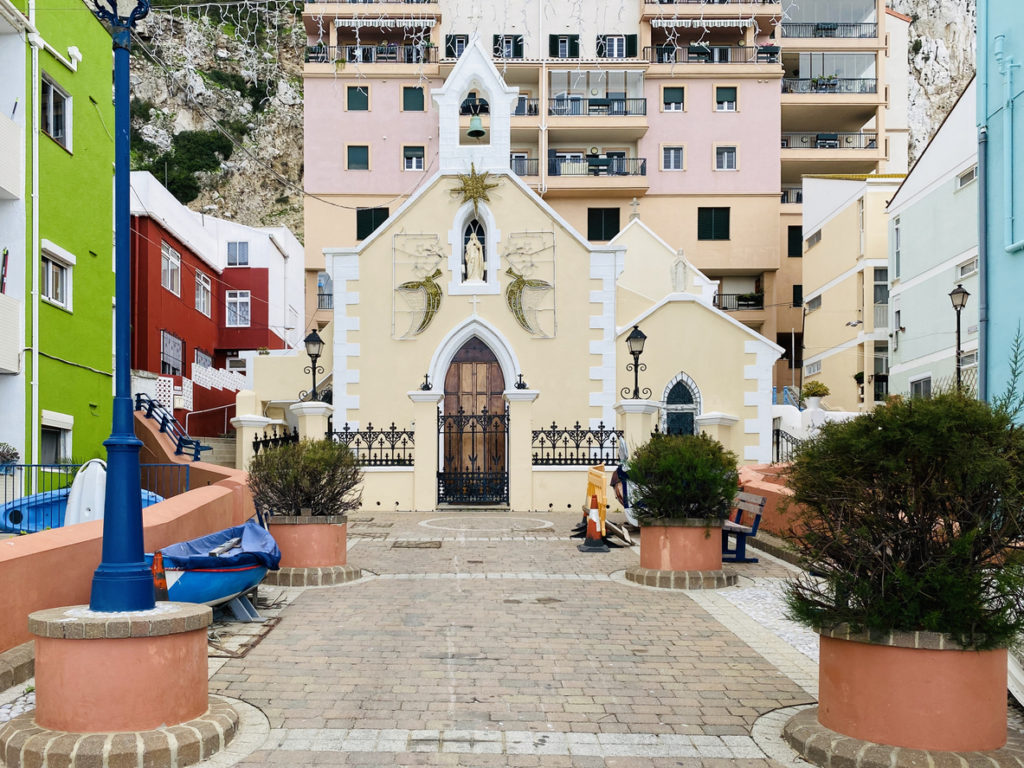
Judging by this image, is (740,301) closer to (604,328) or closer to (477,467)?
(604,328)

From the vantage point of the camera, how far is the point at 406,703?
671cm

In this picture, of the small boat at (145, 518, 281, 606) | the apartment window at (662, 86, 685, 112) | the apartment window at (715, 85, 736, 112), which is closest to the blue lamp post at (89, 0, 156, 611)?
the small boat at (145, 518, 281, 606)

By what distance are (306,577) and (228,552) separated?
7.65ft

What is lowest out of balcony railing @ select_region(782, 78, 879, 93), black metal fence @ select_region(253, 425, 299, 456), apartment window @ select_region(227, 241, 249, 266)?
black metal fence @ select_region(253, 425, 299, 456)

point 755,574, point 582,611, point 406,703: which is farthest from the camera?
point 755,574

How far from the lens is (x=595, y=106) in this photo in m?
44.5

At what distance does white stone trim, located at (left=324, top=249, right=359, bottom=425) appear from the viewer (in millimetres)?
24266

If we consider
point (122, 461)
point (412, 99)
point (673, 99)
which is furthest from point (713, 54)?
point (122, 461)

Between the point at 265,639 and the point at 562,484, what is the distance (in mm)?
13333

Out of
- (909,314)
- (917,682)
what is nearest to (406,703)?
(917,682)

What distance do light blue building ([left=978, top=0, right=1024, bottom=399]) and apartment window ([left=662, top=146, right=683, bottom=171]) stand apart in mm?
23391

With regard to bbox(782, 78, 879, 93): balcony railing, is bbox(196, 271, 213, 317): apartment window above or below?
below

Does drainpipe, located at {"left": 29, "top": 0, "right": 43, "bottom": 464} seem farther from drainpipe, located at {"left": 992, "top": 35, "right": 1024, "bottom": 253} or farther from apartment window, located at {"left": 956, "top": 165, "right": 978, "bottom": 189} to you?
apartment window, located at {"left": 956, "top": 165, "right": 978, "bottom": 189}

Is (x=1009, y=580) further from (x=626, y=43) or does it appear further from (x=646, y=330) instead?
(x=626, y=43)
